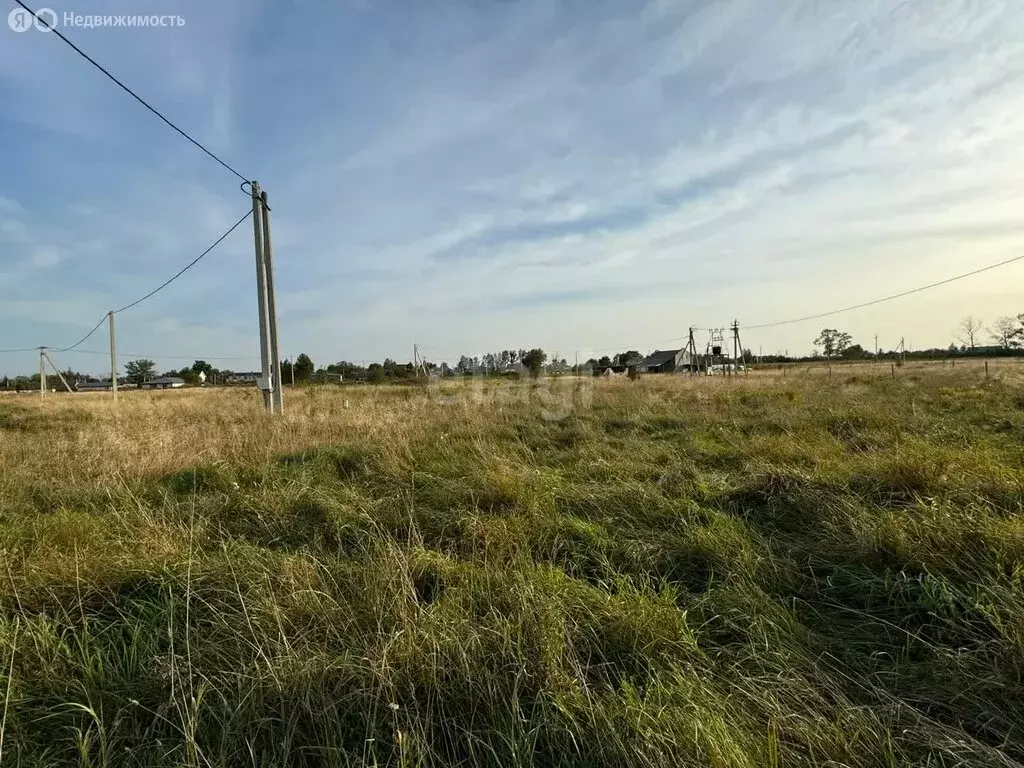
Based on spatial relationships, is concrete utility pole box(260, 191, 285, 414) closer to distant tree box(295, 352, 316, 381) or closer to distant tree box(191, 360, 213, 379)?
distant tree box(295, 352, 316, 381)

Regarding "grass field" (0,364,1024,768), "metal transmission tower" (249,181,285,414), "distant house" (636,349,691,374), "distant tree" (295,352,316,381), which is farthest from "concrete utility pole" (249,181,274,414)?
"distant house" (636,349,691,374)

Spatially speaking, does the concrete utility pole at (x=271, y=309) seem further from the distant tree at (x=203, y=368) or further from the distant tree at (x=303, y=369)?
the distant tree at (x=203, y=368)

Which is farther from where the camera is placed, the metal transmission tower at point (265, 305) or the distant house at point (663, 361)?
the distant house at point (663, 361)

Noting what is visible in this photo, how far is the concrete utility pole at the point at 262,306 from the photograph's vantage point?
9852 mm

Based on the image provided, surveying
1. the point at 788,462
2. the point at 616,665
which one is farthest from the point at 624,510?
the point at 788,462

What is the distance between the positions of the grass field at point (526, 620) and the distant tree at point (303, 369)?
133ft

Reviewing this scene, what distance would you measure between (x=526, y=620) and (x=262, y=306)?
384 inches

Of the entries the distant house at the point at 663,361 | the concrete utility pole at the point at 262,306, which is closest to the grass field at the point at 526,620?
the concrete utility pole at the point at 262,306

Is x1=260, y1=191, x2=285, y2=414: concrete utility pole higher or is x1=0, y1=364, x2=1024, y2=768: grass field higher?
x1=260, y1=191, x2=285, y2=414: concrete utility pole

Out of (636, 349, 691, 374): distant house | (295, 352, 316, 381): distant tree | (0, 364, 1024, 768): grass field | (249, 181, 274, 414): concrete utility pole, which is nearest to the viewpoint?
(0, 364, 1024, 768): grass field

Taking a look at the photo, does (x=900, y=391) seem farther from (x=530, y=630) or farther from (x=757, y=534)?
(x=530, y=630)

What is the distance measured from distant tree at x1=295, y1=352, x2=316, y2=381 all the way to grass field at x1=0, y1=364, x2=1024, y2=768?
40.4 meters

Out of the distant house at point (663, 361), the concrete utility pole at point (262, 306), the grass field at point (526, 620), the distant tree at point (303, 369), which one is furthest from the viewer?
the distant house at point (663, 361)

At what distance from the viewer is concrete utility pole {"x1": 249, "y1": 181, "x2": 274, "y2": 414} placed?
9.85 m
